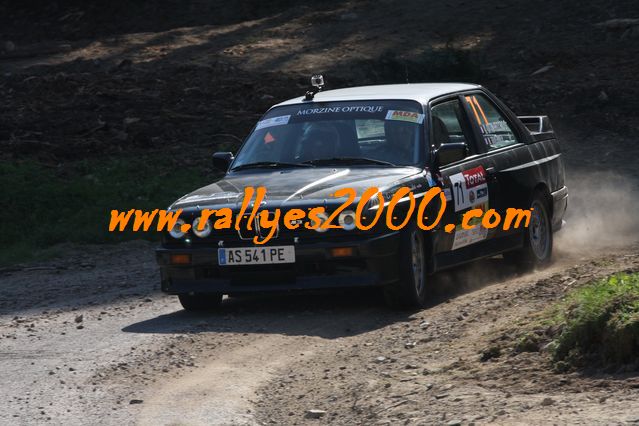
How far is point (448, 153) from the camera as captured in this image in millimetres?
9516

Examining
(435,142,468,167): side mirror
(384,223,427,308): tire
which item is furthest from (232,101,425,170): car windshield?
(384,223,427,308): tire

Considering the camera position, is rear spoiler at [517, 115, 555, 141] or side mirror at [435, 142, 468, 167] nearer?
side mirror at [435, 142, 468, 167]

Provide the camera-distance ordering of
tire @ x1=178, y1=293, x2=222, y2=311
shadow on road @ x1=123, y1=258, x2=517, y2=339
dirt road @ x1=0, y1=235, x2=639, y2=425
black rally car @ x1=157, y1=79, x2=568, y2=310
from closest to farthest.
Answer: dirt road @ x1=0, y1=235, x2=639, y2=425 → shadow on road @ x1=123, y1=258, x2=517, y2=339 → black rally car @ x1=157, y1=79, x2=568, y2=310 → tire @ x1=178, y1=293, x2=222, y2=311

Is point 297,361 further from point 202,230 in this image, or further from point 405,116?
point 405,116

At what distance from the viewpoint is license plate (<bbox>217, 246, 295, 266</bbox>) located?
873 cm

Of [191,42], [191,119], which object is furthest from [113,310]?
[191,42]

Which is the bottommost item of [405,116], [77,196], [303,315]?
[303,315]

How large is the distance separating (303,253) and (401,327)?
818mm

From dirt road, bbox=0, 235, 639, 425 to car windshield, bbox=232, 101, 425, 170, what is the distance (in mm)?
1018

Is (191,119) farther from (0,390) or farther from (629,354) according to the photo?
(629,354)

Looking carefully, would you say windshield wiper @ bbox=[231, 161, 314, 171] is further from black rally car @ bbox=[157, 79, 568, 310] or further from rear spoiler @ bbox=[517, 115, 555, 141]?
rear spoiler @ bbox=[517, 115, 555, 141]

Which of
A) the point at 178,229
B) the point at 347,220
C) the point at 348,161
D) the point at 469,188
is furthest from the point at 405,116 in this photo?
the point at 178,229

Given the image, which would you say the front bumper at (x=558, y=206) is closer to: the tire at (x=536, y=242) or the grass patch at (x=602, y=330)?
the tire at (x=536, y=242)

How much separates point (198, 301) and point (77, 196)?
634cm
